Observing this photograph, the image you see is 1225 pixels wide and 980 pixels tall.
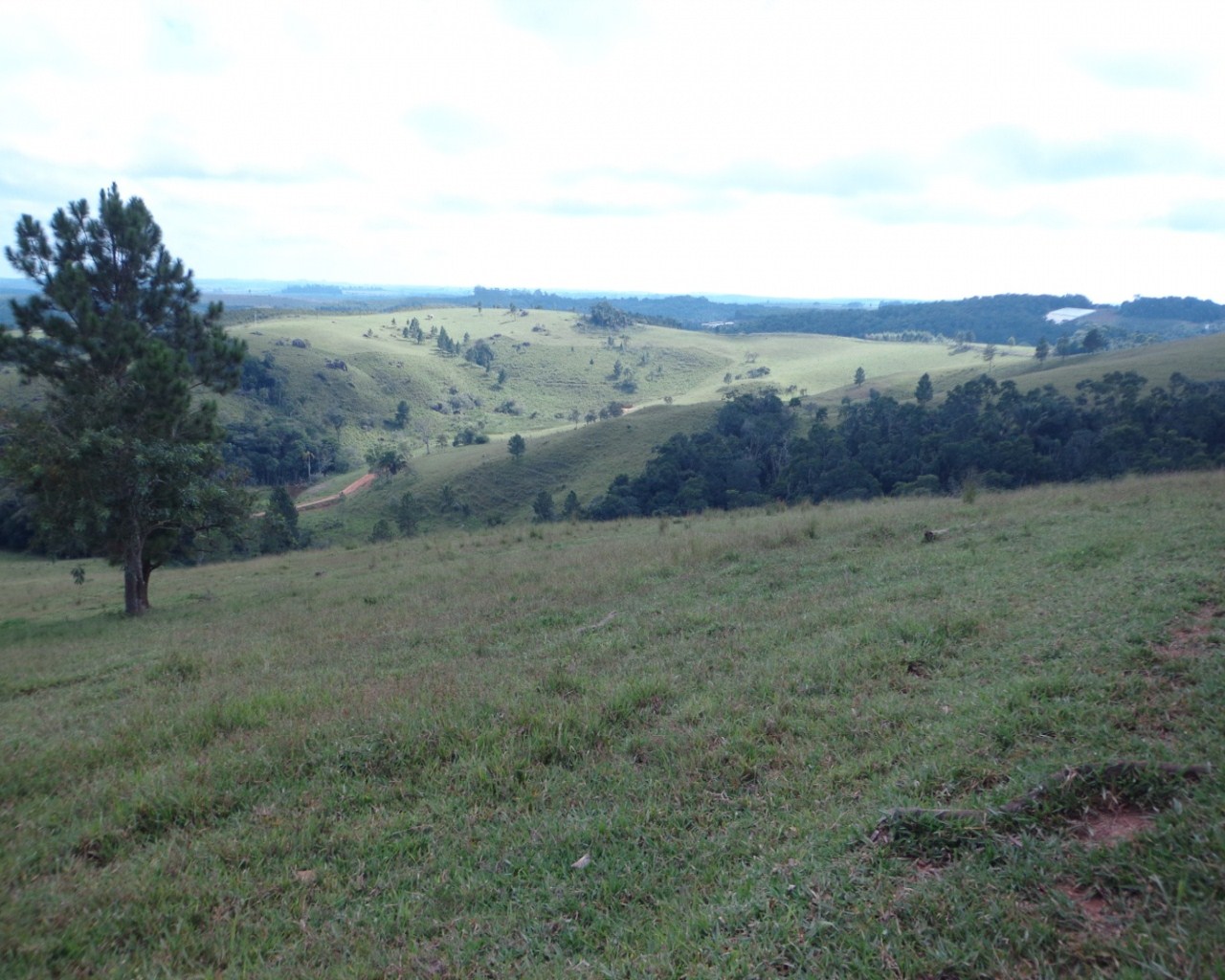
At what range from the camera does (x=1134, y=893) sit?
3.13 metres

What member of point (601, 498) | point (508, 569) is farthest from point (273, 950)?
point (601, 498)

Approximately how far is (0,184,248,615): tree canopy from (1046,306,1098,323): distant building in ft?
618

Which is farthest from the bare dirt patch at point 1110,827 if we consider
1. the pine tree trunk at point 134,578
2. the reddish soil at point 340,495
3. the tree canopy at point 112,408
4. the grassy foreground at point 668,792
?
the reddish soil at point 340,495

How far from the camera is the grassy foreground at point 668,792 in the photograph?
130 inches

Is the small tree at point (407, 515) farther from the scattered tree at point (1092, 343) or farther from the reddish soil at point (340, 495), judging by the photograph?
the scattered tree at point (1092, 343)

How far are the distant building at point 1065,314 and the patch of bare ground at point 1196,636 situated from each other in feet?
619

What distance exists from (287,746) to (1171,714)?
6770 millimetres

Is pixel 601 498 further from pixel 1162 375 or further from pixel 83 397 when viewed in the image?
pixel 1162 375

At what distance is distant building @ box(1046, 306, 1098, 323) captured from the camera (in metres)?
165

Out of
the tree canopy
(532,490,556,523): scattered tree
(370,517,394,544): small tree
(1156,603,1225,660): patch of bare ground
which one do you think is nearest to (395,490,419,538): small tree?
(370,517,394,544): small tree

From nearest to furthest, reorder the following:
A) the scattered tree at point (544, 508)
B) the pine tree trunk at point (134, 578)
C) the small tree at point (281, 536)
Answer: the pine tree trunk at point (134, 578) → the small tree at point (281, 536) → the scattered tree at point (544, 508)

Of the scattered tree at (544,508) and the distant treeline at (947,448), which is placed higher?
the distant treeline at (947,448)

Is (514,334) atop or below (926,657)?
atop

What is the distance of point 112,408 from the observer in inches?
656
